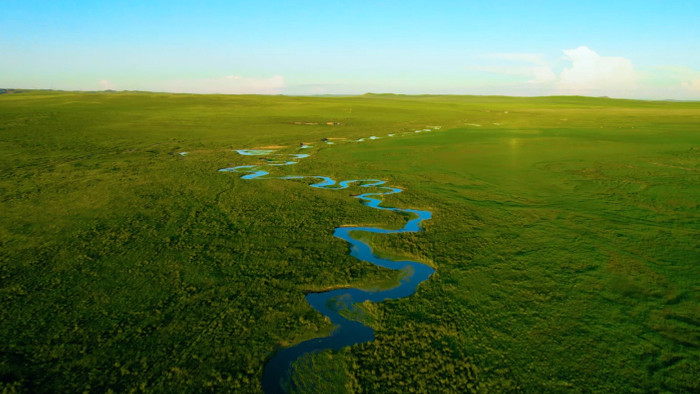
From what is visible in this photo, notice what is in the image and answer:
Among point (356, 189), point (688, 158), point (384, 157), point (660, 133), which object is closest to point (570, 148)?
point (688, 158)

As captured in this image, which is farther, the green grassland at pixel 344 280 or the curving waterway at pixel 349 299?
the curving waterway at pixel 349 299

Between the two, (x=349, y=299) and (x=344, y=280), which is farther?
(x=344, y=280)

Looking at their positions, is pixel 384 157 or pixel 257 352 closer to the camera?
pixel 257 352

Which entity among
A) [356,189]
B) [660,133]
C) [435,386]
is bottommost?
[435,386]

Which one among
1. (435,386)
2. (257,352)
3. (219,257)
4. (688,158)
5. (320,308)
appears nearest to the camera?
(435,386)

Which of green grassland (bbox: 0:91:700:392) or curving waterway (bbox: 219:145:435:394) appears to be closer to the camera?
green grassland (bbox: 0:91:700:392)

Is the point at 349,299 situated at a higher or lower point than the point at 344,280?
lower

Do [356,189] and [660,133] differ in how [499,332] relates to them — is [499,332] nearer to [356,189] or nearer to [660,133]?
[356,189]

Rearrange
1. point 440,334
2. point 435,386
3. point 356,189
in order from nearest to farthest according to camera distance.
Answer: point 435,386 → point 440,334 → point 356,189
